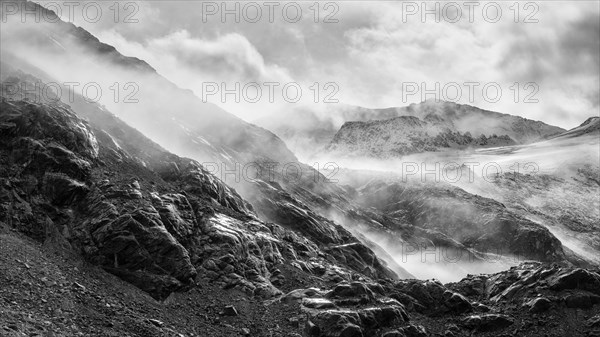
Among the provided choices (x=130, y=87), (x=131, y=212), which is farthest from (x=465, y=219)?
(x=131, y=212)

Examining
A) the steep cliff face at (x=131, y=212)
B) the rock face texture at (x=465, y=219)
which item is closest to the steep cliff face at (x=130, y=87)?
the steep cliff face at (x=131, y=212)

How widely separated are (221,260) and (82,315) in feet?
64.0

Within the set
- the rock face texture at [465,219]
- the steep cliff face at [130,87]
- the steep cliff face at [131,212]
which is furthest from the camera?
the rock face texture at [465,219]

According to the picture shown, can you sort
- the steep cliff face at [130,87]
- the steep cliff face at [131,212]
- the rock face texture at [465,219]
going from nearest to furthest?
the steep cliff face at [131,212], the steep cliff face at [130,87], the rock face texture at [465,219]

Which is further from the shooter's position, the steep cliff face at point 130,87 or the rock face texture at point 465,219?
the rock face texture at point 465,219

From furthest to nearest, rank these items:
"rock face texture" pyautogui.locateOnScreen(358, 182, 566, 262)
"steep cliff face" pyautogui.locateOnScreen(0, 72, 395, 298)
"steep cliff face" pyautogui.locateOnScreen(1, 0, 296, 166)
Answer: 1. "rock face texture" pyautogui.locateOnScreen(358, 182, 566, 262)
2. "steep cliff face" pyautogui.locateOnScreen(1, 0, 296, 166)
3. "steep cliff face" pyautogui.locateOnScreen(0, 72, 395, 298)

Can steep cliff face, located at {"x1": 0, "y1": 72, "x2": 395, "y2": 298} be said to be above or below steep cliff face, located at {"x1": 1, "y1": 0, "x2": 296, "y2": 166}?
below

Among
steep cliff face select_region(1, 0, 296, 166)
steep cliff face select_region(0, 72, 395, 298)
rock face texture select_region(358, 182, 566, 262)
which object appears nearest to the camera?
steep cliff face select_region(0, 72, 395, 298)

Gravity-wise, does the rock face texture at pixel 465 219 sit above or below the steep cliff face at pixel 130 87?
below

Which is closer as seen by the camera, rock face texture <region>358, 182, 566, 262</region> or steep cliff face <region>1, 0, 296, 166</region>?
steep cliff face <region>1, 0, 296, 166</region>

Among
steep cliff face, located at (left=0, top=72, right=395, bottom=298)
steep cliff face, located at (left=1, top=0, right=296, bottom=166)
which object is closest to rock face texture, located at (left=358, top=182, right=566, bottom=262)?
steep cliff face, located at (left=1, top=0, right=296, bottom=166)

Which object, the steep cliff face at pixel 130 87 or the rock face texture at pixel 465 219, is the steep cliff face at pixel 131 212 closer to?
the steep cliff face at pixel 130 87

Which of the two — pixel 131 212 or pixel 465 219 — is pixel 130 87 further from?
pixel 465 219

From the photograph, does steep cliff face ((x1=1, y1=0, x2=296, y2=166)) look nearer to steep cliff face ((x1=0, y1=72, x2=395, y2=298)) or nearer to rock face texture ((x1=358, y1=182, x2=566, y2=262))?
steep cliff face ((x1=0, y1=72, x2=395, y2=298))
